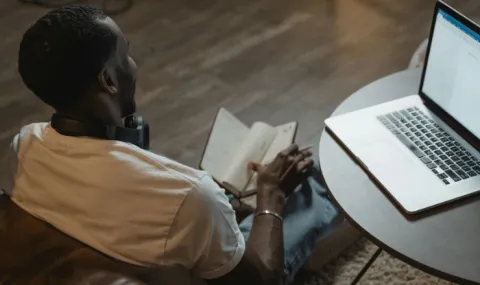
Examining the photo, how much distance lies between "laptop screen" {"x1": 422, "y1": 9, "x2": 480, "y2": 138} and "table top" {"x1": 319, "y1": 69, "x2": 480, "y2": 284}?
218 millimetres

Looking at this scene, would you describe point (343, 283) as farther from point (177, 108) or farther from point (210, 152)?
point (177, 108)

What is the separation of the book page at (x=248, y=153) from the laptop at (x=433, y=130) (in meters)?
0.45

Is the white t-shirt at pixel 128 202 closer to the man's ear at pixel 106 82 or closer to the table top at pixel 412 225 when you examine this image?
the man's ear at pixel 106 82

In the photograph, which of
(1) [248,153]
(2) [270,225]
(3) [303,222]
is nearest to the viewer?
(2) [270,225]

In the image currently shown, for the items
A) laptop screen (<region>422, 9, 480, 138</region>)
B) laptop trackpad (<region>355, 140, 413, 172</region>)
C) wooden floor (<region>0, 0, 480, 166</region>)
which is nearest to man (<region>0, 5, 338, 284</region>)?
laptop trackpad (<region>355, 140, 413, 172</region>)

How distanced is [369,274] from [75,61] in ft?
3.64

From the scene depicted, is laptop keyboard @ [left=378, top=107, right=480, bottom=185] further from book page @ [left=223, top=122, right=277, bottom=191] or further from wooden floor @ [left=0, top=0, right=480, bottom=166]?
wooden floor @ [left=0, top=0, right=480, bottom=166]

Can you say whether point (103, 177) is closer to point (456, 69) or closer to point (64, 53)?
point (64, 53)

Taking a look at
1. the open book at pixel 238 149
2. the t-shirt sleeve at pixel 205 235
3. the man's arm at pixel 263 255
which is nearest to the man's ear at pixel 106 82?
Result: the t-shirt sleeve at pixel 205 235

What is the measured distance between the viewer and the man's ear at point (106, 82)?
1.11 m

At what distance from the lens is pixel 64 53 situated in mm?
1060

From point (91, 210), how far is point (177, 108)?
150 cm

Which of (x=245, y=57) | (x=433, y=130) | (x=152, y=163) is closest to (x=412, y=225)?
(x=433, y=130)

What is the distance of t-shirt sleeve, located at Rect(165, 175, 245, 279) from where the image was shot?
1070 millimetres
